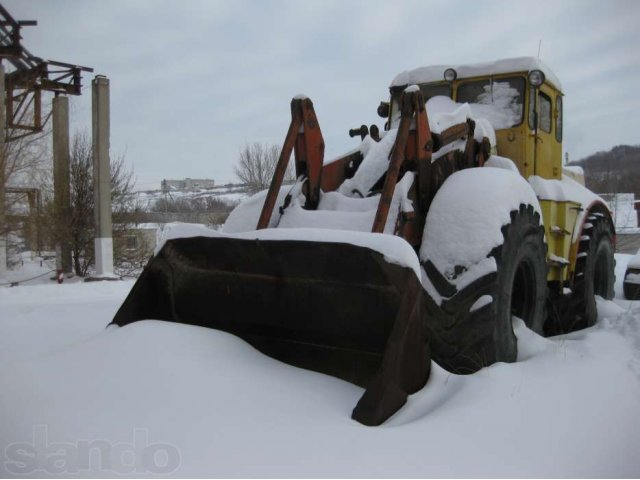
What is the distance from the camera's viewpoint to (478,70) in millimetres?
5398

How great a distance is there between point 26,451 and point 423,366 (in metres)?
1.88

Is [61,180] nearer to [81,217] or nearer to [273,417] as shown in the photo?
[81,217]

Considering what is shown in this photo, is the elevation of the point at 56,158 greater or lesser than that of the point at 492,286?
greater

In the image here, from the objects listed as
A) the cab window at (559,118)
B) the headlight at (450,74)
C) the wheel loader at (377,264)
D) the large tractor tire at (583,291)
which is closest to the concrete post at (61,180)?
the wheel loader at (377,264)

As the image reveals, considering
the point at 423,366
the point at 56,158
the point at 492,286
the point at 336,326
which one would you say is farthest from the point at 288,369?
the point at 56,158

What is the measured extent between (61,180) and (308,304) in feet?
45.9

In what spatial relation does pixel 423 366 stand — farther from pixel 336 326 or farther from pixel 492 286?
pixel 492 286

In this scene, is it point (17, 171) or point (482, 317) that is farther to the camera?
point (17, 171)

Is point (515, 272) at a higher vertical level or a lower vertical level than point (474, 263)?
lower

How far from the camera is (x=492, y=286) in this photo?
3398 millimetres

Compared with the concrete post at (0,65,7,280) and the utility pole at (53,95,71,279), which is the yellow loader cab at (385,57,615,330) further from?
the utility pole at (53,95,71,279)

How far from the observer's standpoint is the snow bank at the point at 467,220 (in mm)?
3395

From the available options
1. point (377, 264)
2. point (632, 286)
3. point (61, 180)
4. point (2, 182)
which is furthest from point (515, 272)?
point (61, 180)

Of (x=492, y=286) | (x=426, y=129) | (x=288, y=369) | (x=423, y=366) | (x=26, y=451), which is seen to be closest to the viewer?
(x=26, y=451)
